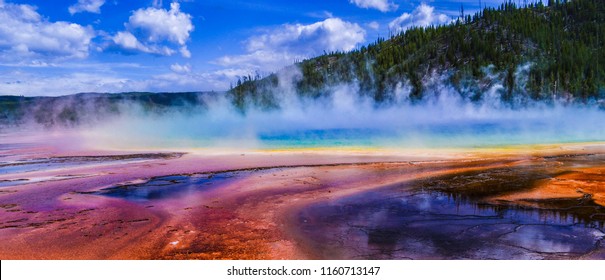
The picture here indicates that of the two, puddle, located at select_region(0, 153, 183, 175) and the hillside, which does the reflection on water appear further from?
the hillside

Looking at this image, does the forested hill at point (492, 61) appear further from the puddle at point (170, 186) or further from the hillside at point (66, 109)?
the puddle at point (170, 186)

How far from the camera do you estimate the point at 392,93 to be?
3034 inches

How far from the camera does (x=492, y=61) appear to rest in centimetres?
7194

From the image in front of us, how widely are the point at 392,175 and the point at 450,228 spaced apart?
5.48 metres

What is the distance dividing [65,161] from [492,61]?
225 ft

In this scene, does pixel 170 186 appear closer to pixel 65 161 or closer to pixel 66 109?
pixel 65 161

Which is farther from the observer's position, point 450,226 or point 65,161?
point 65,161

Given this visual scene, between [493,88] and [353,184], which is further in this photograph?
[493,88]

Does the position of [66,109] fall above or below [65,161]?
above

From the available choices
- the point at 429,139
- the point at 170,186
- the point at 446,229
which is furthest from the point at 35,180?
the point at 429,139

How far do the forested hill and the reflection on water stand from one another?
2378 inches

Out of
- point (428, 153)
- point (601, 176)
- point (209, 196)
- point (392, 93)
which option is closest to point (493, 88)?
point (392, 93)

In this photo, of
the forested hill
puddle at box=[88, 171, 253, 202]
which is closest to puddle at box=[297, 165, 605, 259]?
puddle at box=[88, 171, 253, 202]

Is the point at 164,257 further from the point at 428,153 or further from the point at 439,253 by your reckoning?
the point at 428,153
